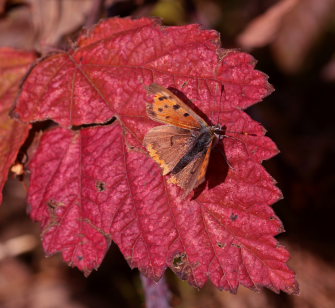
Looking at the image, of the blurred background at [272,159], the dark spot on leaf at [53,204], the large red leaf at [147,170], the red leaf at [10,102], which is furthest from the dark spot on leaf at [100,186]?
the blurred background at [272,159]

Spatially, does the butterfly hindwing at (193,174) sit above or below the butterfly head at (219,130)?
below

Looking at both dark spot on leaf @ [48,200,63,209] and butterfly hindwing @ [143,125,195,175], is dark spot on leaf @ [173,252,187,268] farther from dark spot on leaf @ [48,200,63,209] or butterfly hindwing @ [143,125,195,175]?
dark spot on leaf @ [48,200,63,209]

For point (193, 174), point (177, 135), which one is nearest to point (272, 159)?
point (177, 135)

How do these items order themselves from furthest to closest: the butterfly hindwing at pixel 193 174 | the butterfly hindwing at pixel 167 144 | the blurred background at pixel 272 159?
1. the blurred background at pixel 272 159
2. the butterfly hindwing at pixel 167 144
3. the butterfly hindwing at pixel 193 174

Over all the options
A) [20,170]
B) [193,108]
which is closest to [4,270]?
[20,170]

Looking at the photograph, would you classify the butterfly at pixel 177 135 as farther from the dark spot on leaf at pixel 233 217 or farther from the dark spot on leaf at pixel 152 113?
the dark spot on leaf at pixel 233 217
